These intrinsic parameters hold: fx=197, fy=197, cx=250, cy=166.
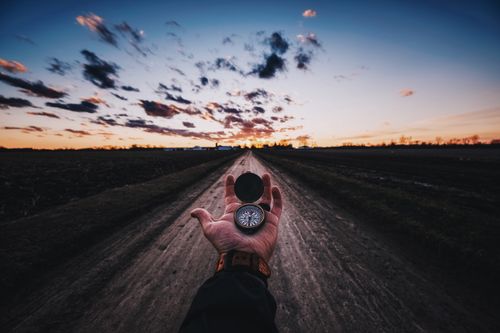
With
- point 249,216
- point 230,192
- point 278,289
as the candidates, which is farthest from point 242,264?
point 278,289

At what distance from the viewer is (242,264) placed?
1.62 meters

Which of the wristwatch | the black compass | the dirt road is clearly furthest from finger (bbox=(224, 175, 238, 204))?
the dirt road

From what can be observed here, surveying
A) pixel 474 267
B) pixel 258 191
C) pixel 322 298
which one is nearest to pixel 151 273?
pixel 258 191

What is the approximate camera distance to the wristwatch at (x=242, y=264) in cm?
160

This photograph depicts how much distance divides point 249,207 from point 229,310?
47.1 inches

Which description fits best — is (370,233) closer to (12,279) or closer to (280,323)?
(280,323)

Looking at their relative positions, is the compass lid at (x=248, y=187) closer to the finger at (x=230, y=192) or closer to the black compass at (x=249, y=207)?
the black compass at (x=249, y=207)

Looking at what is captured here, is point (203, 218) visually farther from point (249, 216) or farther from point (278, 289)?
point (278, 289)

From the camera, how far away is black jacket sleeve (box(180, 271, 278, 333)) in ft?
3.34

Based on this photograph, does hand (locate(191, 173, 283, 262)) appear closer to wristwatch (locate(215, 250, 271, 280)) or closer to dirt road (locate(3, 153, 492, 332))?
wristwatch (locate(215, 250, 271, 280))

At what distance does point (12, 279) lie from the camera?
2.93m

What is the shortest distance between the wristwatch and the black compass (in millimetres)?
394

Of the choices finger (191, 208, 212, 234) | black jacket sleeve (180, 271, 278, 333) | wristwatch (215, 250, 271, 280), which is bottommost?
wristwatch (215, 250, 271, 280)

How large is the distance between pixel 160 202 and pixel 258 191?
635 cm
